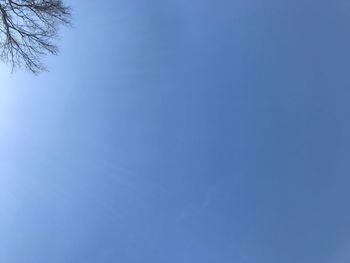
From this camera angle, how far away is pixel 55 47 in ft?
57.1

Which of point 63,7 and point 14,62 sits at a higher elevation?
point 63,7

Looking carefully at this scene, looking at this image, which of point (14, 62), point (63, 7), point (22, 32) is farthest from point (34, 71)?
point (63, 7)

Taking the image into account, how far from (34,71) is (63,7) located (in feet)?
11.1

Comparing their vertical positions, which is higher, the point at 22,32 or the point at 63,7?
the point at 63,7

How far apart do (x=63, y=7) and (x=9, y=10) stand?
2.27 meters

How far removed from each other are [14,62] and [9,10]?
2321mm

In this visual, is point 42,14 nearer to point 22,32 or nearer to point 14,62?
point 22,32

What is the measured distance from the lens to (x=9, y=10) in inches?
611

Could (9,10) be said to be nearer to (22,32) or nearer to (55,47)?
(22,32)

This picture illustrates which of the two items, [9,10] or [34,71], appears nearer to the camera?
[9,10]

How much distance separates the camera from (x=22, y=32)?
15688mm

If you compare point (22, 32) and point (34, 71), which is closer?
point (22, 32)

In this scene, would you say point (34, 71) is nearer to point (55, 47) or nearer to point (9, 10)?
point (55, 47)

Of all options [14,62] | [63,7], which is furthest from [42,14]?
[14,62]
